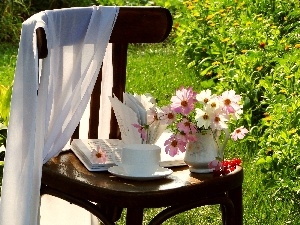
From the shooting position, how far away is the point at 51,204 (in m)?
3.02

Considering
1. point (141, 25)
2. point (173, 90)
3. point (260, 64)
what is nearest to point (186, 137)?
point (141, 25)

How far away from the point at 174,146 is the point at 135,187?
194mm

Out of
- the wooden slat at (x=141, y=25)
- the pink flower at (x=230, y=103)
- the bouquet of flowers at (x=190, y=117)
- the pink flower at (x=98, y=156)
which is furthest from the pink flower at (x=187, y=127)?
the wooden slat at (x=141, y=25)

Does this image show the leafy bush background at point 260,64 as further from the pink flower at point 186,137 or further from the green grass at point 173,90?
the pink flower at point 186,137

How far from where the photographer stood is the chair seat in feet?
8.07

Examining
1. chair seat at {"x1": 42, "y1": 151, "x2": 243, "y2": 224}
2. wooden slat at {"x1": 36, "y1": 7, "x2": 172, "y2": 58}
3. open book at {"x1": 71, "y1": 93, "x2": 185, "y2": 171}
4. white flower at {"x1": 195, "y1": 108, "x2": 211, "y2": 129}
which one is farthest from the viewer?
wooden slat at {"x1": 36, "y1": 7, "x2": 172, "y2": 58}

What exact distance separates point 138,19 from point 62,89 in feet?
1.30

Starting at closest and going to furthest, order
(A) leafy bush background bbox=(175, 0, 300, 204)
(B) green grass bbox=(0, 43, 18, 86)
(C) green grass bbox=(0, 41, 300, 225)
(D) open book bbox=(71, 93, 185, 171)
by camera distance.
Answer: (D) open book bbox=(71, 93, 185, 171)
(C) green grass bbox=(0, 41, 300, 225)
(A) leafy bush background bbox=(175, 0, 300, 204)
(B) green grass bbox=(0, 43, 18, 86)

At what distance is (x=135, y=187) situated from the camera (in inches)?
98.7

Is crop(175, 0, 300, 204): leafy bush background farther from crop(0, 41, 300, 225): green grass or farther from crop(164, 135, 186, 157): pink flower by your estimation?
crop(164, 135, 186, 157): pink flower

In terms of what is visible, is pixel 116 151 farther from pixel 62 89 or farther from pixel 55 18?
pixel 55 18

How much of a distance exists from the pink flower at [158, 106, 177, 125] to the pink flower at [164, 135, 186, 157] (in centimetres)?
5

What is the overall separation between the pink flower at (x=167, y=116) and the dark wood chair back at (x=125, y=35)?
0.39 meters

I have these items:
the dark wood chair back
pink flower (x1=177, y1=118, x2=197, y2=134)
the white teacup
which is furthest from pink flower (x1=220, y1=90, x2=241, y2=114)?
the dark wood chair back
